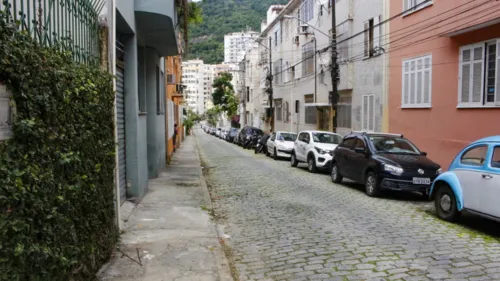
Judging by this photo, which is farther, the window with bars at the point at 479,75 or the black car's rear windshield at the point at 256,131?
the black car's rear windshield at the point at 256,131

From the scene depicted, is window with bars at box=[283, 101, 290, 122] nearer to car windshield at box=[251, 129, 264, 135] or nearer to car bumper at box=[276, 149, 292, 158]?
car windshield at box=[251, 129, 264, 135]

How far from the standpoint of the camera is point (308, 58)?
2941 centimetres

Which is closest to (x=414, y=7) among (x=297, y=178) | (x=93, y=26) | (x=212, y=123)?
(x=297, y=178)

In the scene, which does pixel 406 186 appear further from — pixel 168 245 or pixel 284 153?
pixel 284 153

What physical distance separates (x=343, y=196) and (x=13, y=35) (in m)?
9.17

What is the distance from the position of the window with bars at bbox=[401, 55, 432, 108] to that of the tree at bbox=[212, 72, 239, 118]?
54.5 meters

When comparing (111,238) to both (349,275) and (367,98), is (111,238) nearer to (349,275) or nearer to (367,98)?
(349,275)

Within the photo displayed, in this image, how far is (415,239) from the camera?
655 cm

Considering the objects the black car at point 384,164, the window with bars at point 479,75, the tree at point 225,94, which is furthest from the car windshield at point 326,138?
the tree at point 225,94

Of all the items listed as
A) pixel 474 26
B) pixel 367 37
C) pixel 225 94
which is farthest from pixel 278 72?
pixel 225 94

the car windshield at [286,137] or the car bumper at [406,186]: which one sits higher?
the car windshield at [286,137]

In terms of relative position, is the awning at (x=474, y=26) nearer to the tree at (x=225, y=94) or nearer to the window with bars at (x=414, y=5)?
the window with bars at (x=414, y=5)

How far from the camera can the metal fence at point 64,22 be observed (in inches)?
129

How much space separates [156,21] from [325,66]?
17082mm
